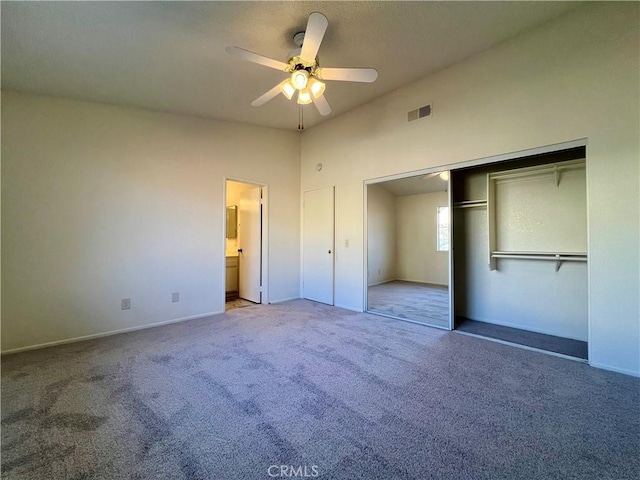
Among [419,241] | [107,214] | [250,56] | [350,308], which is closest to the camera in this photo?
[250,56]

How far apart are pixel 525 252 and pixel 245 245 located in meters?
4.54

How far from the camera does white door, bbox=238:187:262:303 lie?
511cm

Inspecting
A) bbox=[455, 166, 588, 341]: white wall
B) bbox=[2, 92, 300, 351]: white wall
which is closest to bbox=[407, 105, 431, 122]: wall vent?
bbox=[455, 166, 588, 341]: white wall

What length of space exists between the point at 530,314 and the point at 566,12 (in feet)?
10.8

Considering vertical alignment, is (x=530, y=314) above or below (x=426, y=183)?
below

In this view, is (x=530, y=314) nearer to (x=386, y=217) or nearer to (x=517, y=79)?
(x=517, y=79)

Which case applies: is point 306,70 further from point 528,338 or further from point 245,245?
point 528,338

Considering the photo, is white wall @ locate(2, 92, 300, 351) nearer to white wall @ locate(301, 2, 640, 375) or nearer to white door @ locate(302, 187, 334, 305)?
white door @ locate(302, 187, 334, 305)

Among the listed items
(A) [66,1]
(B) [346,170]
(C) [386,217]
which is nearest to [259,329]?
(B) [346,170]

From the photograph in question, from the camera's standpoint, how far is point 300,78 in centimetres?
246

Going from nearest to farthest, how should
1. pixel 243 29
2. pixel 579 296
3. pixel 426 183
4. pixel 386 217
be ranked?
pixel 243 29 < pixel 579 296 < pixel 426 183 < pixel 386 217

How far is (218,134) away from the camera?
4398mm

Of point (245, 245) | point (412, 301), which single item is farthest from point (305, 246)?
point (412, 301)

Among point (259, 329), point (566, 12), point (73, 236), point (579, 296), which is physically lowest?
point (259, 329)
